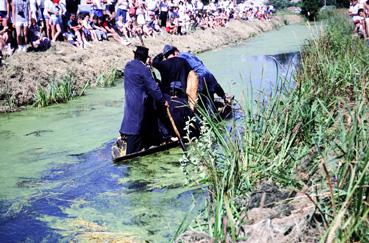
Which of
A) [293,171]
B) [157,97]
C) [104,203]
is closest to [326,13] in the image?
[157,97]

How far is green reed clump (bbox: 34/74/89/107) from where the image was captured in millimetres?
11125

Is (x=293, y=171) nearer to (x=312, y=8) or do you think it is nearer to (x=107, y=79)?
(x=107, y=79)

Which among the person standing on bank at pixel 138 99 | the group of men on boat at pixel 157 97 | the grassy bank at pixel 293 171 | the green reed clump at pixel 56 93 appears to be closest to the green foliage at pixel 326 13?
the green reed clump at pixel 56 93

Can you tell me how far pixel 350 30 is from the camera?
1800cm

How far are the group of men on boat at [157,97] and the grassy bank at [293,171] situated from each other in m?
1.33

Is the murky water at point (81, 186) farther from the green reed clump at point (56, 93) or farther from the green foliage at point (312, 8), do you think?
the green foliage at point (312, 8)

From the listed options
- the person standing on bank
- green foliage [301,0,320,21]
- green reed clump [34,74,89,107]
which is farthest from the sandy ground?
green foliage [301,0,320,21]

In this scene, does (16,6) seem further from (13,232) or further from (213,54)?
(213,54)

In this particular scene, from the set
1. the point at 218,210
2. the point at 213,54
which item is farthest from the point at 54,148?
the point at 213,54

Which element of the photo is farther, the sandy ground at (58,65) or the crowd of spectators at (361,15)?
the crowd of spectators at (361,15)

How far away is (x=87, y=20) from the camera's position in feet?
53.0

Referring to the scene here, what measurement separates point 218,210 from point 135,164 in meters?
3.52

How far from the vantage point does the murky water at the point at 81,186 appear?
521 cm

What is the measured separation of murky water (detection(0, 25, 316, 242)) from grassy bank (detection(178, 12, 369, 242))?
0.35 meters
